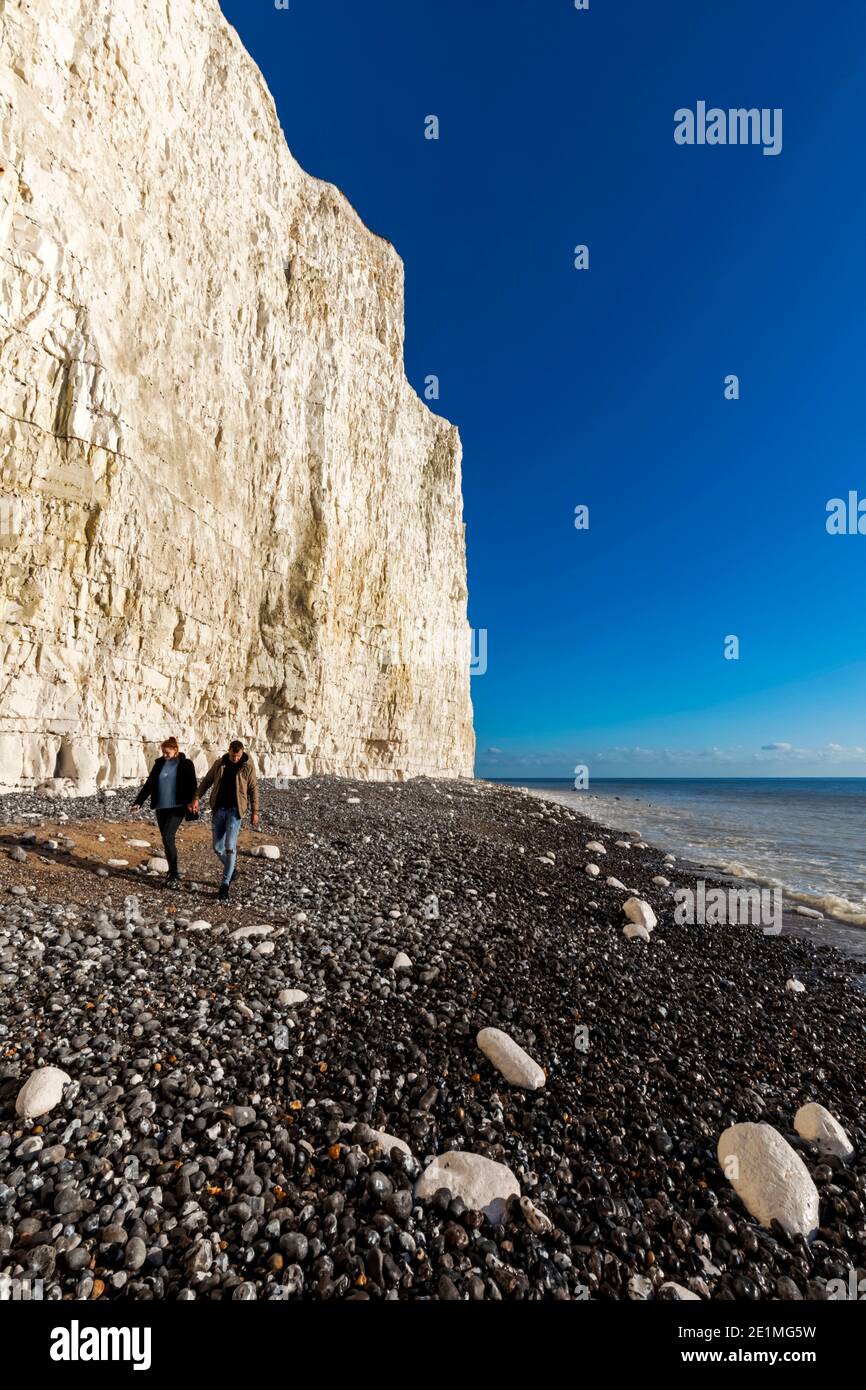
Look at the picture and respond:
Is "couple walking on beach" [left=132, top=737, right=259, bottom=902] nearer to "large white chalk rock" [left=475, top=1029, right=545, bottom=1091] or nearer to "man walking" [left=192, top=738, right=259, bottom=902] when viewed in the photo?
"man walking" [left=192, top=738, right=259, bottom=902]

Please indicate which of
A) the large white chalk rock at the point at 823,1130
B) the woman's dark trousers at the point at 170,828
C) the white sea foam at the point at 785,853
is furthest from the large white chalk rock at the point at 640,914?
the woman's dark trousers at the point at 170,828

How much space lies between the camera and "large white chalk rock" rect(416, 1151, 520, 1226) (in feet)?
10.4

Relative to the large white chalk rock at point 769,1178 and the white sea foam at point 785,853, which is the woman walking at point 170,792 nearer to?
the large white chalk rock at point 769,1178

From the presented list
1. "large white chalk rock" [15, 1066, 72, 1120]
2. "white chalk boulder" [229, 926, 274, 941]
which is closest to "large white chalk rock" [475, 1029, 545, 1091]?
"white chalk boulder" [229, 926, 274, 941]

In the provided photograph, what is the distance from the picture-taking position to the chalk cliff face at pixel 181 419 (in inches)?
515

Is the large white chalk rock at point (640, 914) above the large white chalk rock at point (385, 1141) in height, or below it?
below

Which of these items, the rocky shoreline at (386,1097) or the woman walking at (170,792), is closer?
the rocky shoreline at (386,1097)

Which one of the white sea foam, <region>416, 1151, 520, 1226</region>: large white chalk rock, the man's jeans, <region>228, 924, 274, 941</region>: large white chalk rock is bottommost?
the white sea foam

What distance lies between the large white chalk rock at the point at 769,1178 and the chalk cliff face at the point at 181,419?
560 inches

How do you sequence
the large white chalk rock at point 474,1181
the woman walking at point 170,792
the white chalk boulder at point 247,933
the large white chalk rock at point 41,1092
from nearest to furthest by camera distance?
the large white chalk rock at point 474,1181
the large white chalk rock at point 41,1092
the white chalk boulder at point 247,933
the woman walking at point 170,792

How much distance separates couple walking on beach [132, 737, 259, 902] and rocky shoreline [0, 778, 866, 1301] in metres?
0.68

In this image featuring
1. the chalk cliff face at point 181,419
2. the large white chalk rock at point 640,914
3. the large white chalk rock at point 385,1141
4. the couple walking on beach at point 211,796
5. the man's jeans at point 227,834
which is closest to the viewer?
the large white chalk rock at point 385,1141

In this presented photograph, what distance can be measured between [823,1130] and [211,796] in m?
7.43
